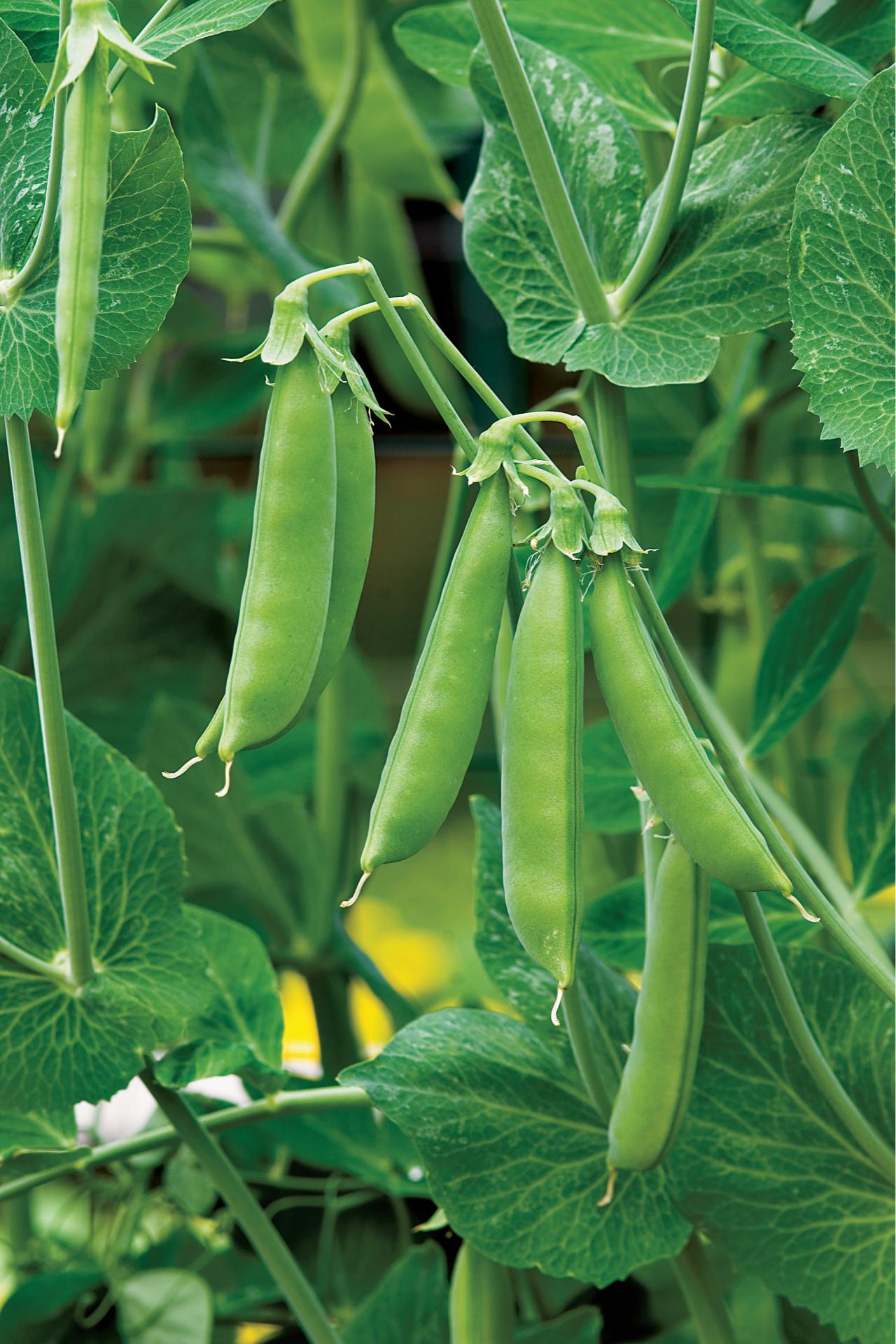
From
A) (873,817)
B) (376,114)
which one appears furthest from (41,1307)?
(376,114)

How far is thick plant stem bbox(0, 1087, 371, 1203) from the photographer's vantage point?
1.28ft

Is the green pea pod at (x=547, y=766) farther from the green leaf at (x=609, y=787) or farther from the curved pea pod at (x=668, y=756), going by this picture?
the green leaf at (x=609, y=787)

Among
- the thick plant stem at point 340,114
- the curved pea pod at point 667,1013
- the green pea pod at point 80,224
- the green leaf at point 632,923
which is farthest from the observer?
the thick plant stem at point 340,114

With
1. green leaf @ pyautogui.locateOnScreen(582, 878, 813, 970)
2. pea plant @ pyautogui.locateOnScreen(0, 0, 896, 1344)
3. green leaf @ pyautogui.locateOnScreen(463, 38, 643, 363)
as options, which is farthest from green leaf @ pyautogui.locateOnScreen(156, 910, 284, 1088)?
green leaf @ pyautogui.locateOnScreen(463, 38, 643, 363)

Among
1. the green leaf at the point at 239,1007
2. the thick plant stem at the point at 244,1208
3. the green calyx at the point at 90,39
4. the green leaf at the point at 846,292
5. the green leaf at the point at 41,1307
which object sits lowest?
the green leaf at the point at 41,1307

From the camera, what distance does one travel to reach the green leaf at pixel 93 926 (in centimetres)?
35

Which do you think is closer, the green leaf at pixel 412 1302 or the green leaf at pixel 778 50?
the green leaf at pixel 778 50

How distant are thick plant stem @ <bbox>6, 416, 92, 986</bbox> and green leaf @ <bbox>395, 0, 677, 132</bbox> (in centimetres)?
20

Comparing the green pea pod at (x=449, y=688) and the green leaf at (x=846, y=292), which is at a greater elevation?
the green leaf at (x=846, y=292)

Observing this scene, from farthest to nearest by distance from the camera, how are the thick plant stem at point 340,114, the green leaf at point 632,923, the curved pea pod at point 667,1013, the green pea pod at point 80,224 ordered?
the thick plant stem at point 340,114
the green leaf at point 632,923
the curved pea pod at point 667,1013
the green pea pod at point 80,224

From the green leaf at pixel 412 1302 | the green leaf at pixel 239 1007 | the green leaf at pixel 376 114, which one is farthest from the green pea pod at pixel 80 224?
the green leaf at pixel 376 114

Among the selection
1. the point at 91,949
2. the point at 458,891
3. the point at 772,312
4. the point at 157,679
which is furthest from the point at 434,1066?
the point at 458,891

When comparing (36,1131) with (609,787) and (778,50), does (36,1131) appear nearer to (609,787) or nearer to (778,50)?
(609,787)

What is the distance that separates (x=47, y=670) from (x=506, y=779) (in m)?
0.12
